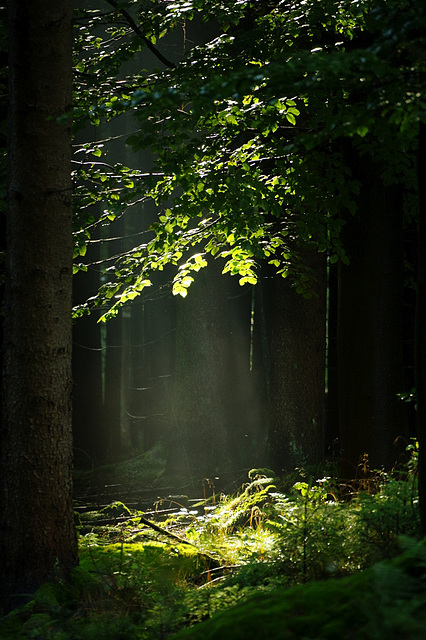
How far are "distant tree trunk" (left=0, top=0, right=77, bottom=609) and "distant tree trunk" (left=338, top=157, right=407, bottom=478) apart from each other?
12.5 feet

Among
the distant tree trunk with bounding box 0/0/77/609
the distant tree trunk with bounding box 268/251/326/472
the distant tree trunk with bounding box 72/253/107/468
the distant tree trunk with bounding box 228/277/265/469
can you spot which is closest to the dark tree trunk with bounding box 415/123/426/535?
the distant tree trunk with bounding box 0/0/77/609

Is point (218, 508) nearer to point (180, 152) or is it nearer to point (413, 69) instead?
point (180, 152)

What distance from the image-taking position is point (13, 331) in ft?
16.5

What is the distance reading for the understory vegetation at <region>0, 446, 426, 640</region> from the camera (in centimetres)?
222

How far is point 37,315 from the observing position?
501cm

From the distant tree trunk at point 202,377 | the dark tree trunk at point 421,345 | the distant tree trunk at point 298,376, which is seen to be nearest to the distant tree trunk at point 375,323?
the distant tree trunk at point 298,376

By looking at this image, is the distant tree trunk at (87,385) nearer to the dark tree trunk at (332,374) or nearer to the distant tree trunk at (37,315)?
the dark tree trunk at (332,374)

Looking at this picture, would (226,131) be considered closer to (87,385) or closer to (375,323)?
(375,323)

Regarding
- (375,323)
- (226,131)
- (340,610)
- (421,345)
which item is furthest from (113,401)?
(340,610)

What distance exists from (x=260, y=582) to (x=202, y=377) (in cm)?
808

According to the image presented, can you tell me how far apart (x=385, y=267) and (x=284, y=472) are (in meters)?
4.20

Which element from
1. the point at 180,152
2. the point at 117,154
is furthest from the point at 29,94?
the point at 117,154

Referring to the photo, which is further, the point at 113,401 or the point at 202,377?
the point at 113,401

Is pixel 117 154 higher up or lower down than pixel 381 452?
higher up
